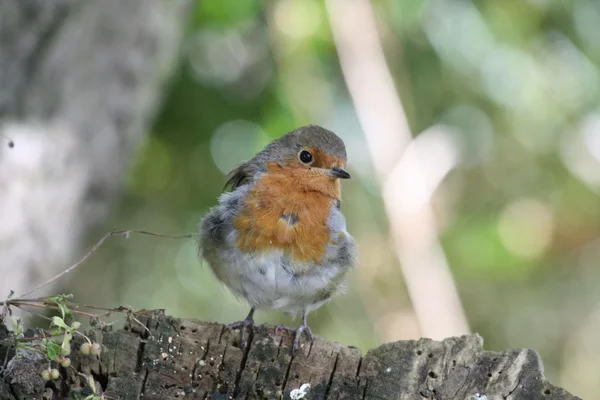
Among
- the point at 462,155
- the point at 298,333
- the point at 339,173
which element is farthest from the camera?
the point at 462,155

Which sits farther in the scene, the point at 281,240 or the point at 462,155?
the point at 462,155

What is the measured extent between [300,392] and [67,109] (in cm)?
382

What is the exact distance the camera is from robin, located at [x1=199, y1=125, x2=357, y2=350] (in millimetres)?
3613

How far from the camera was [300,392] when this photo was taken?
2.76 metres

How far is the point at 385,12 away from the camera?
7004 millimetres

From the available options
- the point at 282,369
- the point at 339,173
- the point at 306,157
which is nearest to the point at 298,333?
the point at 282,369

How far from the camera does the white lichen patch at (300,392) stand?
9.01 feet

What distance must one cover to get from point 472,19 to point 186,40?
8.51 feet

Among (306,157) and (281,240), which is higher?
(306,157)

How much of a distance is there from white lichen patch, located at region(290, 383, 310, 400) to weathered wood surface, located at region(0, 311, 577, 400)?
0.01 metres

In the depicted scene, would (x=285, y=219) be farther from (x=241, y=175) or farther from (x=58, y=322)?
(x=58, y=322)

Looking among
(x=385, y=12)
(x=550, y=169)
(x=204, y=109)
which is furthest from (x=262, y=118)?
(x=550, y=169)

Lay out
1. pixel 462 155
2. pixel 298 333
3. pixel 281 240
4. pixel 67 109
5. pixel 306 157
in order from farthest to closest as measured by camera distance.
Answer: pixel 462 155 → pixel 67 109 → pixel 306 157 → pixel 281 240 → pixel 298 333

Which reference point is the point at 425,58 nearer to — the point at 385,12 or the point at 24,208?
the point at 385,12
